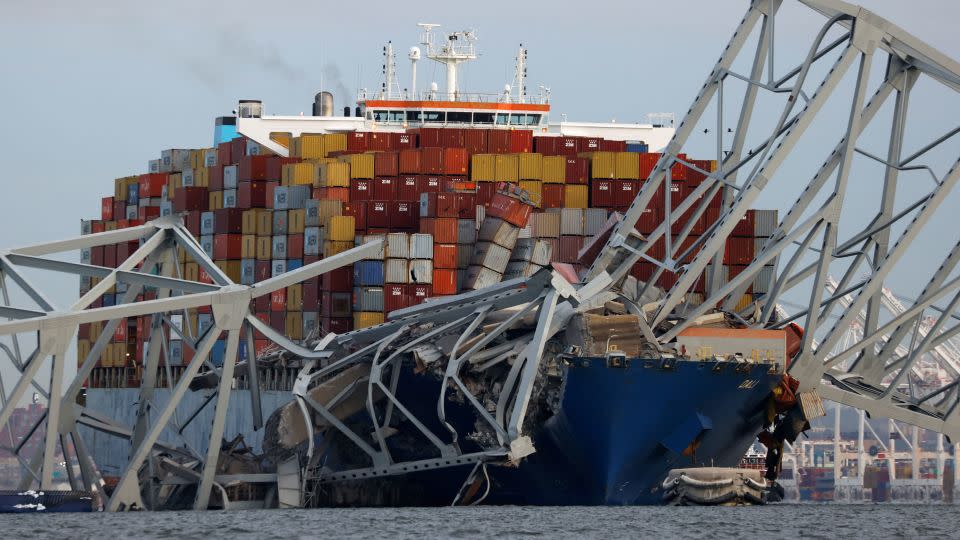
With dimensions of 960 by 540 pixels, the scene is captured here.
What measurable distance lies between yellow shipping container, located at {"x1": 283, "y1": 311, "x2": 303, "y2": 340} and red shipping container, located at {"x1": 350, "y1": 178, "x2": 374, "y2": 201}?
5147 millimetres

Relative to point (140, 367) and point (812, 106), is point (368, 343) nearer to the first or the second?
point (812, 106)

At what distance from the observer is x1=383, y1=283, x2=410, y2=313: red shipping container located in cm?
6388

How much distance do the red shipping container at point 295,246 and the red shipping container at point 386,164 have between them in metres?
4.05

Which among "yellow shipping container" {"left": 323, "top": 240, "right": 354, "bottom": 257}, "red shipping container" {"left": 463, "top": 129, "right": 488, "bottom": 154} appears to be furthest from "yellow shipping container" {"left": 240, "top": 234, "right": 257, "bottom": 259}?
"red shipping container" {"left": 463, "top": 129, "right": 488, "bottom": 154}

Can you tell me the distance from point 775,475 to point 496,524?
12792 millimetres

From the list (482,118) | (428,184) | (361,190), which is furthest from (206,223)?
(482,118)

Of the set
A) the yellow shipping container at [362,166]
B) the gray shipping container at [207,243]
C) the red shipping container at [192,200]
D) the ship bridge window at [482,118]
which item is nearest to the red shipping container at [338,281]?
the yellow shipping container at [362,166]

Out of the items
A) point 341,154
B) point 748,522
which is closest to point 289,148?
point 341,154

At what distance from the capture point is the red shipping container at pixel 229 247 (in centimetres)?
7438

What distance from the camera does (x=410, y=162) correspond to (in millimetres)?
70062

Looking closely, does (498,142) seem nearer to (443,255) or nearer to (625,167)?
(625,167)

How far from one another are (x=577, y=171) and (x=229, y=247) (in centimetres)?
1561

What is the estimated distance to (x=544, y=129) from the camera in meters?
85.2

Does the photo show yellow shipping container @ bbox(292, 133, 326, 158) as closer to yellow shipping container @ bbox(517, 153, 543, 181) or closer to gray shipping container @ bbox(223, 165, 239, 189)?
gray shipping container @ bbox(223, 165, 239, 189)
